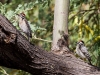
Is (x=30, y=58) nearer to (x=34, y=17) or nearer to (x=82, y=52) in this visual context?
(x=82, y=52)

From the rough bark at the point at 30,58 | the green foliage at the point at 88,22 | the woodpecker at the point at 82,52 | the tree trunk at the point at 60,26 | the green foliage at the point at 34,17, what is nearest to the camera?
the rough bark at the point at 30,58

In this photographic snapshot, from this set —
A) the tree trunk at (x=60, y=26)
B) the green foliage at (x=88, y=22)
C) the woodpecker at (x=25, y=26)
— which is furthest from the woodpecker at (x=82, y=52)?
the green foliage at (x=88, y=22)

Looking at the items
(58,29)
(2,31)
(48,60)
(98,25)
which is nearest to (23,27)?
(58,29)

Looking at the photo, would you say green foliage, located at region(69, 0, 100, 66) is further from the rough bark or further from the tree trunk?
the rough bark

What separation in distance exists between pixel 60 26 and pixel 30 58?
837mm

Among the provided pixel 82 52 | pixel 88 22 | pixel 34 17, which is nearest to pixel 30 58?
pixel 82 52

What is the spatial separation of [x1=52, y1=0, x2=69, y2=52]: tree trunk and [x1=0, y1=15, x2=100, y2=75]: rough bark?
0.62ft

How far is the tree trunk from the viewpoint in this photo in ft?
16.2

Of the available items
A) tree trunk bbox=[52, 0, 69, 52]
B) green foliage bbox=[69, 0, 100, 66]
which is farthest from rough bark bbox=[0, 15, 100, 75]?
green foliage bbox=[69, 0, 100, 66]

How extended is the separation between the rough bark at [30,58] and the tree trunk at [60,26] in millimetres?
189

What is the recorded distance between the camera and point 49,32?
8.34 meters

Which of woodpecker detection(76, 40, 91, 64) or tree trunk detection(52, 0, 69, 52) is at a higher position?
tree trunk detection(52, 0, 69, 52)

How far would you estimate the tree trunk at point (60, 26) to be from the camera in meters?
4.93

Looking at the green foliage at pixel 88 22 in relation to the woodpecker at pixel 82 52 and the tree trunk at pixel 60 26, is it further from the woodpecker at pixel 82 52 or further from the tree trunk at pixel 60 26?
the tree trunk at pixel 60 26
